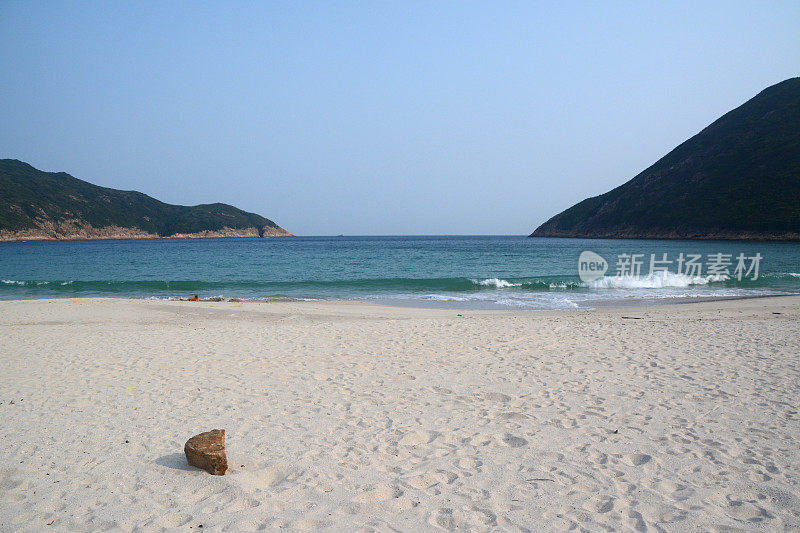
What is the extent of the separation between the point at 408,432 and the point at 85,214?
5438 inches

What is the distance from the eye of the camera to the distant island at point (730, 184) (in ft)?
211

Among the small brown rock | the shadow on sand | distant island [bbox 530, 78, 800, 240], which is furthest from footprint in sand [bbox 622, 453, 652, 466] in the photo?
distant island [bbox 530, 78, 800, 240]

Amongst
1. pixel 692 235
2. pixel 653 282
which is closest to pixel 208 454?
pixel 653 282

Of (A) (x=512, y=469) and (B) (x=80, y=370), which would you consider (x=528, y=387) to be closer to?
(A) (x=512, y=469)

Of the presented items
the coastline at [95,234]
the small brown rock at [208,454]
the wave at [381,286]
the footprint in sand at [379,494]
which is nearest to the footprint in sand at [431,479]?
the footprint in sand at [379,494]

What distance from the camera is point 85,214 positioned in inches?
4594

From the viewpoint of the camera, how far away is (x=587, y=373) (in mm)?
6926

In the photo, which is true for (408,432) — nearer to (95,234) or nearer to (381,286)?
(381,286)

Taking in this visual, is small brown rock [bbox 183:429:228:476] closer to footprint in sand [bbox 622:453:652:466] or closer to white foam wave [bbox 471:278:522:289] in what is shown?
footprint in sand [bbox 622:453:652:466]

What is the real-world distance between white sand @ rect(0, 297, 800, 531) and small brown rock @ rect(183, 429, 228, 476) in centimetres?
10

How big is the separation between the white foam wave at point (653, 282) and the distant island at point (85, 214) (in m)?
113

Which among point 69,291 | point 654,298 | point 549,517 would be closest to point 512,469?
point 549,517

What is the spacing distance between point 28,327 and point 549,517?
44.6 ft

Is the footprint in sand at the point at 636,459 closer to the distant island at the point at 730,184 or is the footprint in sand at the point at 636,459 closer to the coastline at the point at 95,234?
the distant island at the point at 730,184
